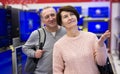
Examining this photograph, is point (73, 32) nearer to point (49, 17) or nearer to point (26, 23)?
point (49, 17)

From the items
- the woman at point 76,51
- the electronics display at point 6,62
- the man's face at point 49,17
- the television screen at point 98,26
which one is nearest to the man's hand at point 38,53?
the man's face at point 49,17

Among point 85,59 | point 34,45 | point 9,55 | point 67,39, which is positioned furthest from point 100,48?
point 9,55

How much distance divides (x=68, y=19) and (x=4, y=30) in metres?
1.93

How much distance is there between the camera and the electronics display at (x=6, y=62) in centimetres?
373

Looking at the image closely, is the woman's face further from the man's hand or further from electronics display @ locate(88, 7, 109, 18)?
electronics display @ locate(88, 7, 109, 18)

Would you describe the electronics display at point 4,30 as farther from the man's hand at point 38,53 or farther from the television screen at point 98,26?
the television screen at point 98,26

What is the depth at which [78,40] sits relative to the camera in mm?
2174

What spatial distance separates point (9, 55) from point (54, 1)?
392 cm

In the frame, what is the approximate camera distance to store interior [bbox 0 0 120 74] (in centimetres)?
391

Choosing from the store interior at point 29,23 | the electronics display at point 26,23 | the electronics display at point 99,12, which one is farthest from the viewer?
the electronics display at point 99,12

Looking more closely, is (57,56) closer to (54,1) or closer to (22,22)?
(22,22)

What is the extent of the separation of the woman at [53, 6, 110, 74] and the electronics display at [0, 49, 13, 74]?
1703 millimetres

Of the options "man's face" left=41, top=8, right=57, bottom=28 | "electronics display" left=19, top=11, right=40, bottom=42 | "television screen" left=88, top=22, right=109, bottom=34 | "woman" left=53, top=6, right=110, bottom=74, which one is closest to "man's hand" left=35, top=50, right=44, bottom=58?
"man's face" left=41, top=8, right=57, bottom=28

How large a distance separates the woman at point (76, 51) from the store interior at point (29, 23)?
5.70 ft
